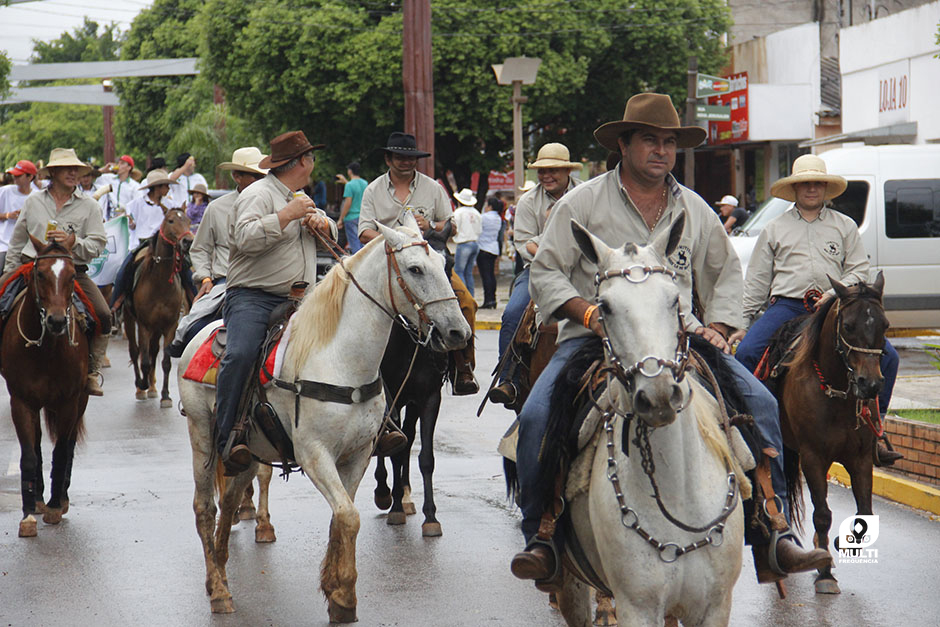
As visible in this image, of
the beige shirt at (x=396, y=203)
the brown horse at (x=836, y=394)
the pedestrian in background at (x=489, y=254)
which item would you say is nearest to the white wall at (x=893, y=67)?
the pedestrian in background at (x=489, y=254)

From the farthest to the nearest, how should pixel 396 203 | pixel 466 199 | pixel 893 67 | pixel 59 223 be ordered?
pixel 893 67
pixel 466 199
pixel 59 223
pixel 396 203

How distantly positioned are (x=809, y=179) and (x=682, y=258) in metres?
3.76

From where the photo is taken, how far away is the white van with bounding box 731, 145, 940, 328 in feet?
58.8

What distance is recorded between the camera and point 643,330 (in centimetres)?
389

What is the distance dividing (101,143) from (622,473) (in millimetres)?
88377

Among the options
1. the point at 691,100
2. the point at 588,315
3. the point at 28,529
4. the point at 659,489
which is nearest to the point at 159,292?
the point at 28,529

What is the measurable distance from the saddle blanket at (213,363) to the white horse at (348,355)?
0.20 feet

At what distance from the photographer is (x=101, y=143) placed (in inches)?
3447

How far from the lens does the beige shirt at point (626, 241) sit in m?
5.06

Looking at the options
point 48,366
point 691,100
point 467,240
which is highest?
point 691,100

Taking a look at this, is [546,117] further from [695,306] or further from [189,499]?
[695,306]

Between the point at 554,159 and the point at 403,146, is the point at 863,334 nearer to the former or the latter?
the point at 554,159

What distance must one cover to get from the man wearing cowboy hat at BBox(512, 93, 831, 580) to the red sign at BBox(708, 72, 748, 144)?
28.7 metres

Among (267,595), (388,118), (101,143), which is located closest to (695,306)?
(267,595)
